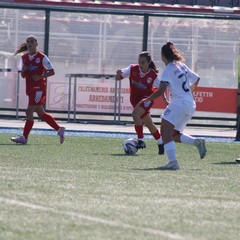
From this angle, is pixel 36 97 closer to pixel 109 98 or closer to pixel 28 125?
pixel 28 125

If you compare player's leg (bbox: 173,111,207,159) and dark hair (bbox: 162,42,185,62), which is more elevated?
dark hair (bbox: 162,42,185,62)

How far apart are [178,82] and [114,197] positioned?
4216 mm

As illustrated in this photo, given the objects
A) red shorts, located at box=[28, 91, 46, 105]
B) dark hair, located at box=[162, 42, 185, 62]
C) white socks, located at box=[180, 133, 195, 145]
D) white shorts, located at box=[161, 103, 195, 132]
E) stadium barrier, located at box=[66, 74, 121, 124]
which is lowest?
stadium barrier, located at box=[66, 74, 121, 124]

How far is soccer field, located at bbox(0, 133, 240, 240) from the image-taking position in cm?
744

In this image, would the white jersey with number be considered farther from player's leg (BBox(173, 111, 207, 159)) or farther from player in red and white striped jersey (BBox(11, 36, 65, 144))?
player in red and white striped jersey (BBox(11, 36, 65, 144))

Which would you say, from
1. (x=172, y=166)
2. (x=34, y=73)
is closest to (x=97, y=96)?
(x=34, y=73)

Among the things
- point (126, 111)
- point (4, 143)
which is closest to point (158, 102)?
point (126, 111)

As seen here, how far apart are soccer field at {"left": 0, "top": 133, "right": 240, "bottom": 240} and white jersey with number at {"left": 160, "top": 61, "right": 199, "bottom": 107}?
34.7 inches

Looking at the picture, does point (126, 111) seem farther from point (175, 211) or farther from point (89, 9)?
point (175, 211)

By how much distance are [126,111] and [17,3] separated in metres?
3.83

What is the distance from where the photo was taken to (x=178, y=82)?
13445 mm

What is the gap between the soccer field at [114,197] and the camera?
7.44 metres

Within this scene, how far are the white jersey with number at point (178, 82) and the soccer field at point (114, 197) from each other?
0.88 m

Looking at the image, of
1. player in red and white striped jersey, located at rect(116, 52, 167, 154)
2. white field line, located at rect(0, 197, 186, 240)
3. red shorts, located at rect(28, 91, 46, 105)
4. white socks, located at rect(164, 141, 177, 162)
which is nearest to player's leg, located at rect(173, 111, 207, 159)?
white socks, located at rect(164, 141, 177, 162)
